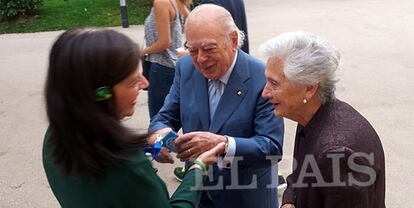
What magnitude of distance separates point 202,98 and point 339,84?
15.6ft

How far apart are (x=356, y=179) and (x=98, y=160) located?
92 centimetres

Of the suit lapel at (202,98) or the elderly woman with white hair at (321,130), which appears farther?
the suit lapel at (202,98)

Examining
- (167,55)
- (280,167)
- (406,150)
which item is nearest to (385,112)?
(406,150)

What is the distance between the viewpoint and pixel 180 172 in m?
4.20

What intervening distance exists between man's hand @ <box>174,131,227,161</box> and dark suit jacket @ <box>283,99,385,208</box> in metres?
0.36

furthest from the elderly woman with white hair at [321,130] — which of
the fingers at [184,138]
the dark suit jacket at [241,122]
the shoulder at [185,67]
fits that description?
the shoulder at [185,67]

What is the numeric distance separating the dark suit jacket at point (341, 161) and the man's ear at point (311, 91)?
67 millimetres

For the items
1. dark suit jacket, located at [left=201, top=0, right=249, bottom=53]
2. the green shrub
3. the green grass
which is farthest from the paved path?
the green shrub

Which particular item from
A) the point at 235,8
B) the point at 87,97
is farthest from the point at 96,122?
the point at 235,8

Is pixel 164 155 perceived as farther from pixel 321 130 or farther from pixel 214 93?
pixel 321 130

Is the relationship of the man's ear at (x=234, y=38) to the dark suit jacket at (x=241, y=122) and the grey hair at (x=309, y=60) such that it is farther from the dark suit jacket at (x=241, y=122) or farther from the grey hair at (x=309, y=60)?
the grey hair at (x=309, y=60)

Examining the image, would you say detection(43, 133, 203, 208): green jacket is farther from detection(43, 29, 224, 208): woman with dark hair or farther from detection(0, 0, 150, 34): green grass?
detection(0, 0, 150, 34): green grass

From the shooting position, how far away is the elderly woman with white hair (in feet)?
5.56

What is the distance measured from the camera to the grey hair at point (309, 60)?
1789 mm
